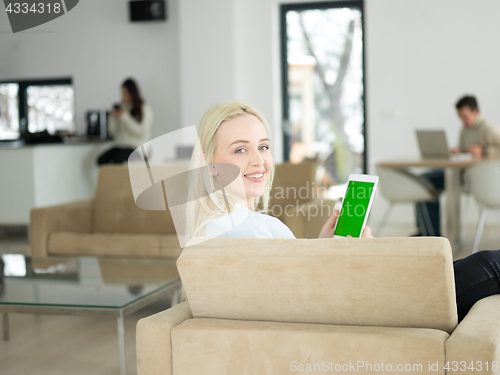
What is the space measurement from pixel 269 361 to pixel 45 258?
2529 millimetres

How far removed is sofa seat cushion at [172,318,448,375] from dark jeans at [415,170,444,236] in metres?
4.29

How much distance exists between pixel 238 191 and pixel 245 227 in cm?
15

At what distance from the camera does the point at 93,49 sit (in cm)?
746

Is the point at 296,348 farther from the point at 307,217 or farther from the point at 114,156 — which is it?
the point at 114,156

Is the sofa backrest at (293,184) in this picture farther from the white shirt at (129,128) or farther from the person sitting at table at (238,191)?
the white shirt at (129,128)

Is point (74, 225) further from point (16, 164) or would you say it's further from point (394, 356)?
point (394, 356)

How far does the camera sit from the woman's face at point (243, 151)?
163cm

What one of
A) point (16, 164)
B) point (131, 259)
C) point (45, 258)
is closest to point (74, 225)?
point (45, 258)

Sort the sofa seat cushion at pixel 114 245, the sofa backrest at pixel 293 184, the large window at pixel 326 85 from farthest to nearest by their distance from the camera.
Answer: the large window at pixel 326 85, the sofa backrest at pixel 293 184, the sofa seat cushion at pixel 114 245

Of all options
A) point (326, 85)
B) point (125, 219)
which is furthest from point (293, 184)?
point (326, 85)

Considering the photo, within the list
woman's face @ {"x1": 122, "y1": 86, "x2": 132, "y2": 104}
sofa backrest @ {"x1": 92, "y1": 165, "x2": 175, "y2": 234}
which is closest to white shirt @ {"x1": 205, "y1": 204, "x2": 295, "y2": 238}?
sofa backrest @ {"x1": 92, "y1": 165, "x2": 175, "y2": 234}

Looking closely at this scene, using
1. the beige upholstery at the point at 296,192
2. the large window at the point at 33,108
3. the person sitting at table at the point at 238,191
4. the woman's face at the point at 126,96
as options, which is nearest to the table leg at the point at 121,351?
the person sitting at table at the point at 238,191

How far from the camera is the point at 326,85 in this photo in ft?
23.0

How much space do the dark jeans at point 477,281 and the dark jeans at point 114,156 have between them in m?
5.47
